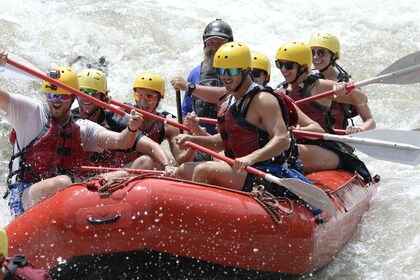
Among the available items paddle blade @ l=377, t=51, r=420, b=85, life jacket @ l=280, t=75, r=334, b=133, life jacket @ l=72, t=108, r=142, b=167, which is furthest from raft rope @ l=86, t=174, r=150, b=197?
paddle blade @ l=377, t=51, r=420, b=85

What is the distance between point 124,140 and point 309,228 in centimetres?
141

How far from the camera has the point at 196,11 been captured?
13.9 meters

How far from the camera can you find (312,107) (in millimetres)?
7781

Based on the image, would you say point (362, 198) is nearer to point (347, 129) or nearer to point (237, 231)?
point (347, 129)

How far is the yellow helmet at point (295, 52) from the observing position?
739 centimetres

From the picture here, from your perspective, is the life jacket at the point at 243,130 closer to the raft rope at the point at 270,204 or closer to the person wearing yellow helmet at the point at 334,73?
the raft rope at the point at 270,204

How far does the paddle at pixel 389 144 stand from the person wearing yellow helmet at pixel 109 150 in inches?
44.5

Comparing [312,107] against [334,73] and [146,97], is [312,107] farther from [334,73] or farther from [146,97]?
[146,97]

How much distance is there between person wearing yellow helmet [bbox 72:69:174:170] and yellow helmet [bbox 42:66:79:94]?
39 centimetres

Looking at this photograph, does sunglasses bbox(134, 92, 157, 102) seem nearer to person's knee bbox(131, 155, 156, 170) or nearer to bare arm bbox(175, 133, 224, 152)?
person's knee bbox(131, 155, 156, 170)

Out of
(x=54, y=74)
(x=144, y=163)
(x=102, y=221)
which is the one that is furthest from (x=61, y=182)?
(x=144, y=163)

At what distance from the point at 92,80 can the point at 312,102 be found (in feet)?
5.91

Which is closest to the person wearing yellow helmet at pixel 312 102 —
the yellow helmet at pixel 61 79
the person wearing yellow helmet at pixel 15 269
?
the yellow helmet at pixel 61 79

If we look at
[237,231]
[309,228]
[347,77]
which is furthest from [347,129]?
[237,231]
